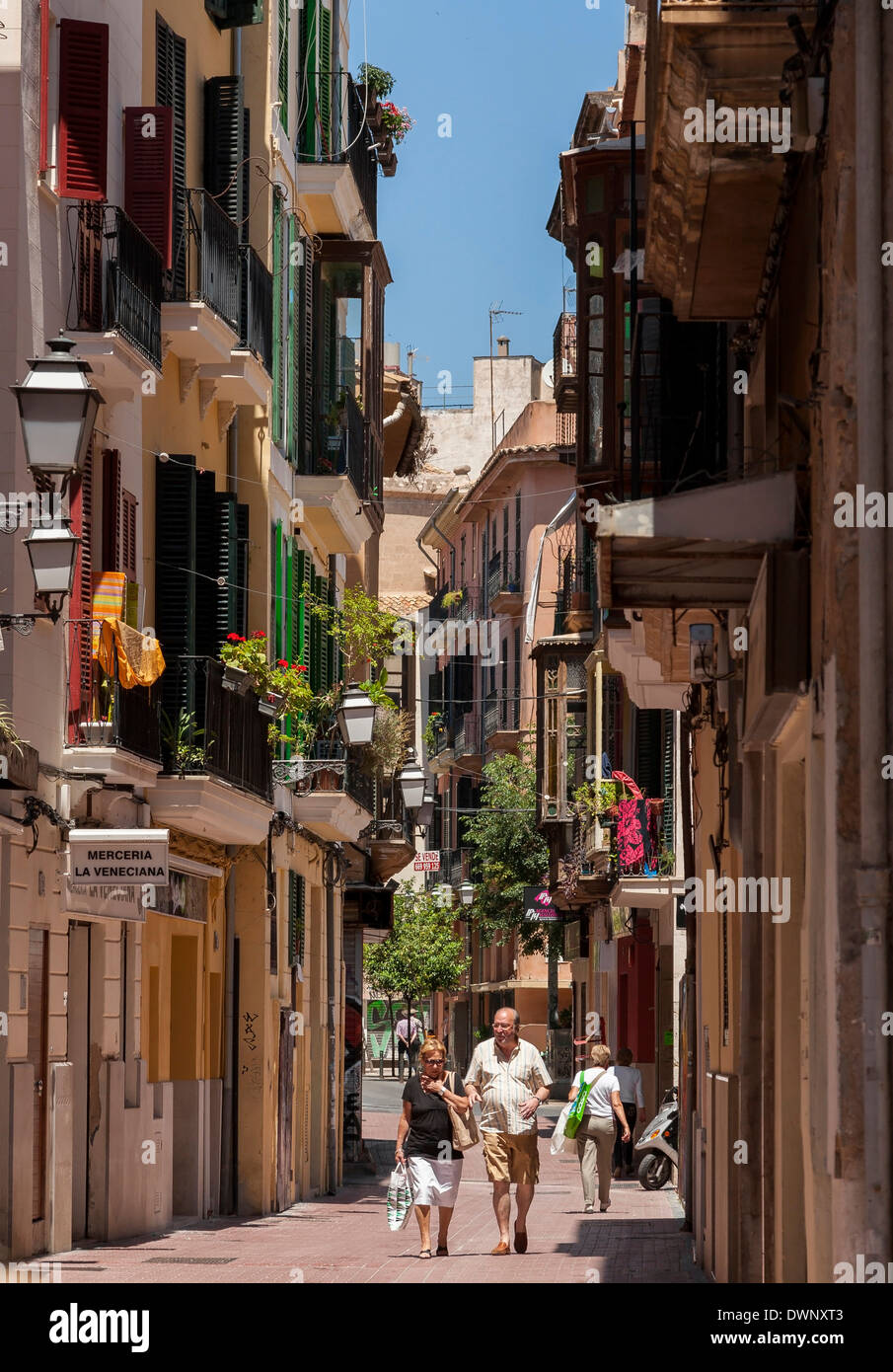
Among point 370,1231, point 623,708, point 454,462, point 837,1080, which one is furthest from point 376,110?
point 454,462

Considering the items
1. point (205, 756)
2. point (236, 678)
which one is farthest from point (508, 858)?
point (205, 756)

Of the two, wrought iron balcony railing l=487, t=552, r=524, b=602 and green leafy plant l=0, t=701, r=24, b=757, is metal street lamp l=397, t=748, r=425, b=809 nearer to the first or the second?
green leafy plant l=0, t=701, r=24, b=757

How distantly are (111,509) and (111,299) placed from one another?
1.76m

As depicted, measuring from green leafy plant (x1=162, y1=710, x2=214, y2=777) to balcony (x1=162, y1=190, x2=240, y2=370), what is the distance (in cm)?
331

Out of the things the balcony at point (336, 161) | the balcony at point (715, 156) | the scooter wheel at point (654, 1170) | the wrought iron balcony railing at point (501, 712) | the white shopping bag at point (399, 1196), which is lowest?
the scooter wheel at point (654, 1170)

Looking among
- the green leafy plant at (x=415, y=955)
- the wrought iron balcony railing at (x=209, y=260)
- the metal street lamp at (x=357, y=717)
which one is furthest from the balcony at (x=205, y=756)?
the green leafy plant at (x=415, y=955)

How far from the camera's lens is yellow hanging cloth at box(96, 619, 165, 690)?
17.7 metres

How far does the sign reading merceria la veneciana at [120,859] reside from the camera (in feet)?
56.6

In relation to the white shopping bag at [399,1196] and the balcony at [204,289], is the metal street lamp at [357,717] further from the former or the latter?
the white shopping bag at [399,1196]

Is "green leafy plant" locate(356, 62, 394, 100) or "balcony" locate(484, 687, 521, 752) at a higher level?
"green leafy plant" locate(356, 62, 394, 100)

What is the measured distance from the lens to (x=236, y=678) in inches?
855

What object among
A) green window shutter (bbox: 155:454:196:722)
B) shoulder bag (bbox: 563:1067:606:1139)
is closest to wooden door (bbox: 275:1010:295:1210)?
shoulder bag (bbox: 563:1067:606:1139)

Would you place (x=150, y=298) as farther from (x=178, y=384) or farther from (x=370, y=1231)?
(x=370, y=1231)

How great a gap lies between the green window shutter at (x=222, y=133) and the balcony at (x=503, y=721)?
39175mm
